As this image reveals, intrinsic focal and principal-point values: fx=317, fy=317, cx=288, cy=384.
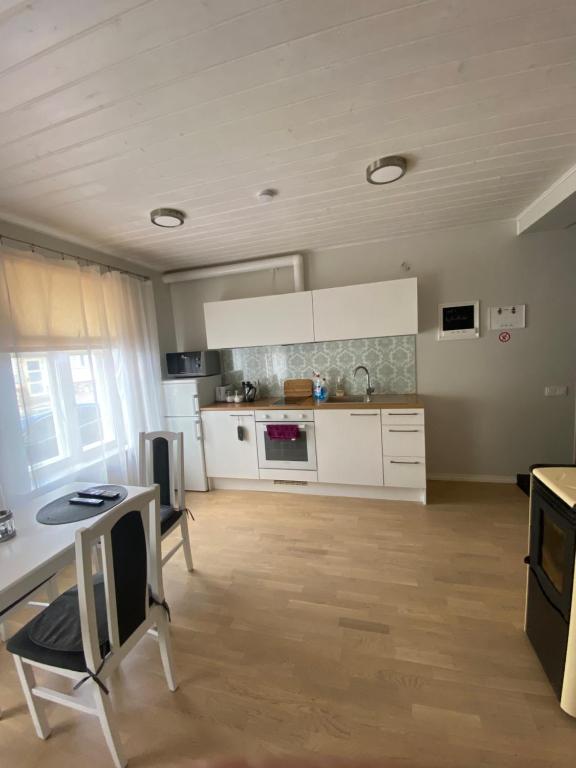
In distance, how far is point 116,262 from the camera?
125 inches

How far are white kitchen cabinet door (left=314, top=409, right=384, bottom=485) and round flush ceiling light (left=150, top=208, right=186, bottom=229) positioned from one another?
78.8 inches

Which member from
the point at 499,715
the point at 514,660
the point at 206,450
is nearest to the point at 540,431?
the point at 514,660

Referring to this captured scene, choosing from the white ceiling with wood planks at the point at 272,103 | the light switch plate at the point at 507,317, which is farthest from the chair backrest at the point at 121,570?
the light switch plate at the point at 507,317

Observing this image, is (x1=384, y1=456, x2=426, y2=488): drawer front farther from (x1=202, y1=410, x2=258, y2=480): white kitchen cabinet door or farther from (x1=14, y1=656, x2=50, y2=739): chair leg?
(x1=14, y1=656, x2=50, y2=739): chair leg

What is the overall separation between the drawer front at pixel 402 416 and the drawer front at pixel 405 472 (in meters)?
0.33

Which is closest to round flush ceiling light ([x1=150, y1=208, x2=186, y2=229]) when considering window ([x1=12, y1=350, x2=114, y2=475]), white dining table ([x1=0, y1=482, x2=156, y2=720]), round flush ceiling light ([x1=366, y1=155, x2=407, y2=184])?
window ([x1=12, y1=350, x2=114, y2=475])

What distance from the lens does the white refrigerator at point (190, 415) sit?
11.3ft

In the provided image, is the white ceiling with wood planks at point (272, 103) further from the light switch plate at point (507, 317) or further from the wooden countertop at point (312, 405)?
the wooden countertop at point (312, 405)

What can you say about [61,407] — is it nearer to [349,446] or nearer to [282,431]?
[282,431]

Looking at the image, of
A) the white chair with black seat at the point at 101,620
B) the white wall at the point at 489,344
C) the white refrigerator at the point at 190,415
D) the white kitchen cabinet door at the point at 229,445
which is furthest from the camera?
the white refrigerator at the point at 190,415

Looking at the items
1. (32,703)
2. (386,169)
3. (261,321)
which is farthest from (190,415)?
(386,169)

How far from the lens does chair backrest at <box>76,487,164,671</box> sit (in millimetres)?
1056

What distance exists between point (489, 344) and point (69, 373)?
3.77 metres

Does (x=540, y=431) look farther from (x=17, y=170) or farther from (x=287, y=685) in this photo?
(x=17, y=170)
